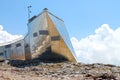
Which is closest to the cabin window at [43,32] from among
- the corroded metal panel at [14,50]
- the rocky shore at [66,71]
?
the corroded metal panel at [14,50]

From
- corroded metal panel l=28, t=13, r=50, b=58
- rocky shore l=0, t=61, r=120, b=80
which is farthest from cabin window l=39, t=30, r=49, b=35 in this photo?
rocky shore l=0, t=61, r=120, b=80

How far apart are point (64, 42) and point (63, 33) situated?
2830 millimetres

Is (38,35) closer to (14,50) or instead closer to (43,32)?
(43,32)

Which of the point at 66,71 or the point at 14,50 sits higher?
the point at 14,50

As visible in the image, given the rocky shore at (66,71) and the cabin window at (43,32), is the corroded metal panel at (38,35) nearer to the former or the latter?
the cabin window at (43,32)

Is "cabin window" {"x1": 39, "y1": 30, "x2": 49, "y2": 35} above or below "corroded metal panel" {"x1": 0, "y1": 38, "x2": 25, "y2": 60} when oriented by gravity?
above

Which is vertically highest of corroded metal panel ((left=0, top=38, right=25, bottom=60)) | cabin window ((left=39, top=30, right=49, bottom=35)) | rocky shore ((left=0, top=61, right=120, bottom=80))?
cabin window ((left=39, top=30, right=49, bottom=35))

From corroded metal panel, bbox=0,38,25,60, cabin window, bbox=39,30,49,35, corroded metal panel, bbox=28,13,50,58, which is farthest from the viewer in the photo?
corroded metal panel, bbox=0,38,25,60

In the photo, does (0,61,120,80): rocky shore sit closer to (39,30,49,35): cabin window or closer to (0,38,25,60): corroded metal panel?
(39,30,49,35): cabin window

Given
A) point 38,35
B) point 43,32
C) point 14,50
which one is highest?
point 43,32

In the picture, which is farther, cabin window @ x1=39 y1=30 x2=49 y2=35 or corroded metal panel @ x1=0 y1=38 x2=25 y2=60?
corroded metal panel @ x1=0 y1=38 x2=25 y2=60

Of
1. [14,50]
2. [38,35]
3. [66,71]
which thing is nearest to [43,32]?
[38,35]

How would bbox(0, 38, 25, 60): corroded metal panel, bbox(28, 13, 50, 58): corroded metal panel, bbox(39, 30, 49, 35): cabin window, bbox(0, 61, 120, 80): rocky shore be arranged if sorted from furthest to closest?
bbox(0, 38, 25, 60): corroded metal panel
bbox(39, 30, 49, 35): cabin window
bbox(28, 13, 50, 58): corroded metal panel
bbox(0, 61, 120, 80): rocky shore

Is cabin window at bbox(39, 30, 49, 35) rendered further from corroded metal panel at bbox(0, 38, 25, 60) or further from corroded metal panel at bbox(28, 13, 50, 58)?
corroded metal panel at bbox(0, 38, 25, 60)
